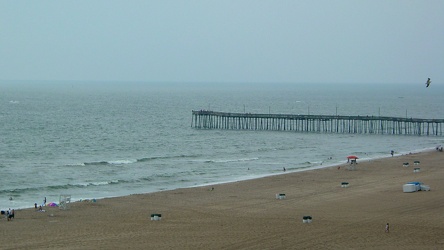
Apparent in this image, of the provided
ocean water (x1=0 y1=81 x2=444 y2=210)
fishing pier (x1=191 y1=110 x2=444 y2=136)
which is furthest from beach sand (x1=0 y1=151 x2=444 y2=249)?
fishing pier (x1=191 y1=110 x2=444 y2=136)

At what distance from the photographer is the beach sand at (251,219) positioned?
90.8 ft

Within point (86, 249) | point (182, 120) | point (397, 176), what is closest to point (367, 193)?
point (397, 176)

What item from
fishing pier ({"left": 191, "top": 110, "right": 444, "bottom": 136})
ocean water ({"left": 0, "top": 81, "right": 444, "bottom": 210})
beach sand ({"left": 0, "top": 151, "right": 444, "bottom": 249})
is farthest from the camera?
fishing pier ({"left": 191, "top": 110, "right": 444, "bottom": 136})

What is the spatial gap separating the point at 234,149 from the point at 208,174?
17071 mm

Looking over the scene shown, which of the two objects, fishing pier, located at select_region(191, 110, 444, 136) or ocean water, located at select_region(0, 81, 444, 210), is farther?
fishing pier, located at select_region(191, 110, 444, 136)

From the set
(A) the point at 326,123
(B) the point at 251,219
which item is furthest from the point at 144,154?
(A) the point at 326,123

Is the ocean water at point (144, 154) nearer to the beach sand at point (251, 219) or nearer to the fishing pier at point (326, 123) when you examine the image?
the fishing pier at point (326, 123)

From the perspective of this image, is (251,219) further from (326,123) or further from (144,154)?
(326,123)

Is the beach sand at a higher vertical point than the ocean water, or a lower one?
higher

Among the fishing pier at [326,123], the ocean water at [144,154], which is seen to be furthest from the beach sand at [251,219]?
the fishing pier at [326,123]

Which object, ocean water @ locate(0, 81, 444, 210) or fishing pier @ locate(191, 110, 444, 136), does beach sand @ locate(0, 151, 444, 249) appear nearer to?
ocean water @ locate(0, 81, 444, 210)

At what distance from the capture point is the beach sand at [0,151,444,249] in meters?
27.7

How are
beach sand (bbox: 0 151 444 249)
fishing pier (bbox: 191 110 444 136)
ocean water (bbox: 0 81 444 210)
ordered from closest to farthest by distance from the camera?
beach sand (bbox: 0 151 444 249), ocean water (bbox: 0 81 444 210), fishing pier (bbox: 191 110 444 136)

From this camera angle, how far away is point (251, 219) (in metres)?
32.6
